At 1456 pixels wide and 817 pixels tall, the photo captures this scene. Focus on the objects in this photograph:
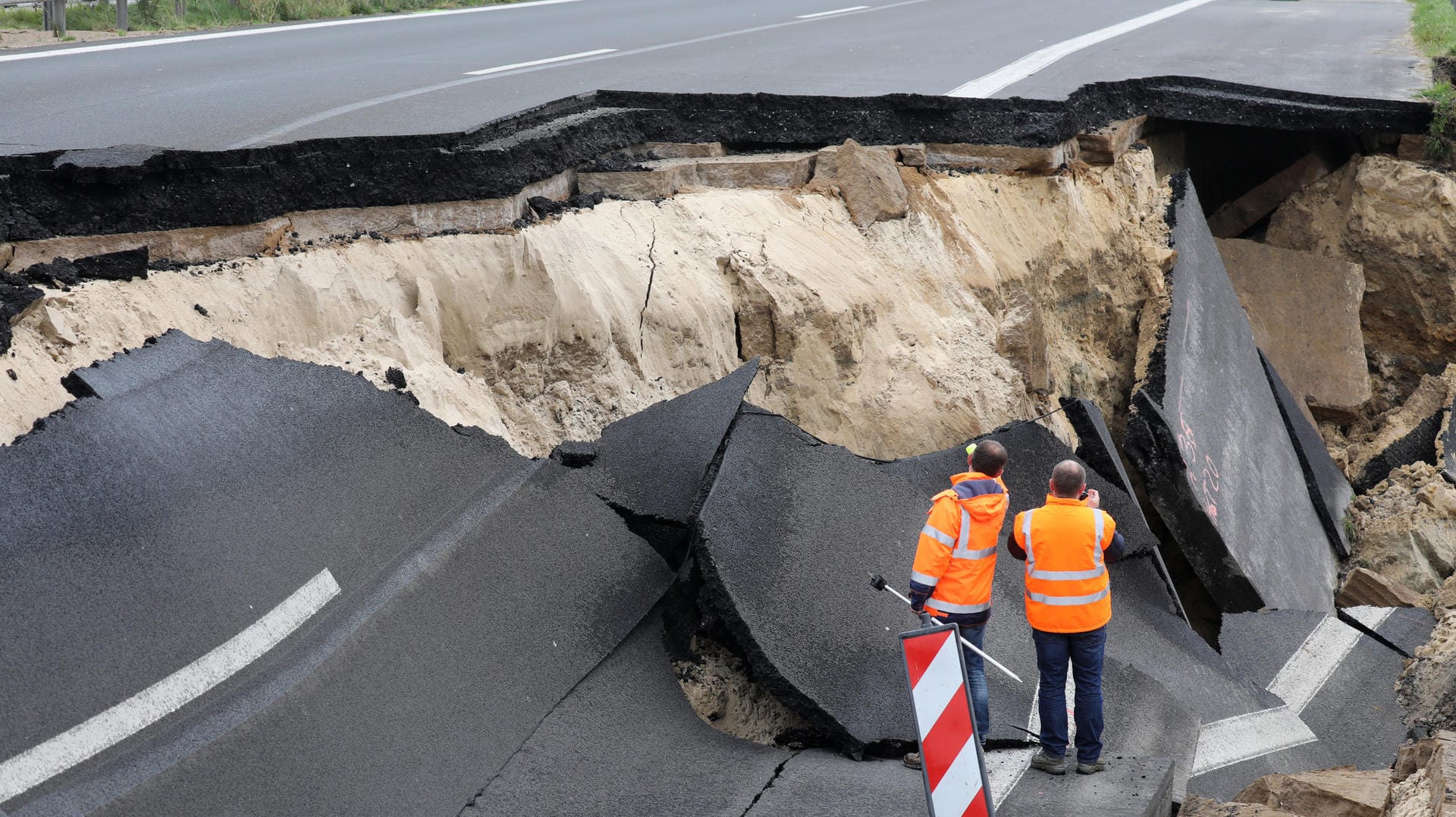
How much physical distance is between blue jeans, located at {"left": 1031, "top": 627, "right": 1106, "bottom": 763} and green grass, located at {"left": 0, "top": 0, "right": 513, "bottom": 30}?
10.9 metres

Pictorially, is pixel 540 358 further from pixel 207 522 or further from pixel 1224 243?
pixel 1224 243

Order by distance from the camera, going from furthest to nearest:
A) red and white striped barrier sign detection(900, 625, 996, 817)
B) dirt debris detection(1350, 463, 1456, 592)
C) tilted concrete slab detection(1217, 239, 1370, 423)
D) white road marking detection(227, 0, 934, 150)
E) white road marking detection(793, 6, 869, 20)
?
white road marking detection(793, 6, 869, 20), tilted concrete slab detection(1217, 239, 1370, 423), dirt debris detection(1350, 463, 1456, 592), white road marking detection(227, 0, 934, 150), red and white striped barrier sign detection(900, 625, 996, 817)

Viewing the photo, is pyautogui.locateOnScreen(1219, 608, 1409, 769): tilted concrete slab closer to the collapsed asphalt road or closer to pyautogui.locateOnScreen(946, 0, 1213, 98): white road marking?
the collapsed asphalt road

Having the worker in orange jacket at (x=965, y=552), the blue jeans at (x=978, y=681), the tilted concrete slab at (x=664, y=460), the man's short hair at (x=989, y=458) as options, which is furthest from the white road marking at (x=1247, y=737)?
the tilted concrete slab at (x=664, y=460)

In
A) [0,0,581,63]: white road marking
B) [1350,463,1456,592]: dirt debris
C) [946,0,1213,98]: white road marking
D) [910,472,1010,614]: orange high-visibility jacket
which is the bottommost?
[1350,463,1456,592]: dirt debris

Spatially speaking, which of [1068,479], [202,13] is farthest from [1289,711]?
[202,13]

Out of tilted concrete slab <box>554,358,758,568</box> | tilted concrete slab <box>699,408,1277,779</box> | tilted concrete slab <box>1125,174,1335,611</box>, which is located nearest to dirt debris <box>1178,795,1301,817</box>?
tilted concrete slab <box>699,408,1277,779</box>

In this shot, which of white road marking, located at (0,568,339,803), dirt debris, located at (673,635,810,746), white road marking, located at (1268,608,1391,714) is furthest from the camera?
white road marking, located at (1268,608,1391,714)

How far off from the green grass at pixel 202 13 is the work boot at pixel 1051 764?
1112cm

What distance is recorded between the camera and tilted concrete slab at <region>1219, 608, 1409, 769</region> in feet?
19.5

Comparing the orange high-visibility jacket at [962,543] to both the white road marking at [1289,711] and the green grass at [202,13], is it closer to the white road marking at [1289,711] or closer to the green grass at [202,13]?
the white road marking at [1289,711]

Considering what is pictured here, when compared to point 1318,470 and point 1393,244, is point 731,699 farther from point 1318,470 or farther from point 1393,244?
point 1393,244

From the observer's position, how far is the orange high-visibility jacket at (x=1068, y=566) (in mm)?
4145

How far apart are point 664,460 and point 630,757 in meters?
1.32
